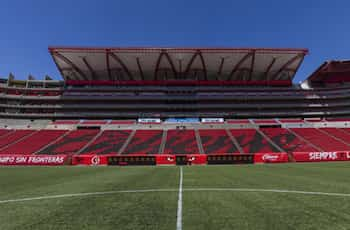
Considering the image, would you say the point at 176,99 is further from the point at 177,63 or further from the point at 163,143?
the point at 163,143

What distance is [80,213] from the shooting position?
422 centimetres

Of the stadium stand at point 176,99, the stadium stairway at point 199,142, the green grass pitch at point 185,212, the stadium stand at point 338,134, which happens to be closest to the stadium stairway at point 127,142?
the stadium stand at point 176,99

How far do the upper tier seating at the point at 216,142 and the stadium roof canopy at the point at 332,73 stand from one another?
37.9 metres

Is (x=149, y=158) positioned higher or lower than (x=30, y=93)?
lower

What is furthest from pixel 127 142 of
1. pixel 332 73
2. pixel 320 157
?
pixel 332 73

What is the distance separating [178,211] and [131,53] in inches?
2145

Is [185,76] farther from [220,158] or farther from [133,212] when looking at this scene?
[133,212]

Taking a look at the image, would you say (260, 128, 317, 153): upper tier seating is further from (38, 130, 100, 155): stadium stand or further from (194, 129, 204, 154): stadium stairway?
(38, 130, 100, 155): stadium stand

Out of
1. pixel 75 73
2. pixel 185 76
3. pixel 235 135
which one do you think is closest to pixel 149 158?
pixel 235 135

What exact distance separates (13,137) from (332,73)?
8641 centimetres

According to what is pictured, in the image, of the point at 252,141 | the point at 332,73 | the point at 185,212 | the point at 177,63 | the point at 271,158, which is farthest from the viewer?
the point at 177,63

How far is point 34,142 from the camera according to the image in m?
39.8

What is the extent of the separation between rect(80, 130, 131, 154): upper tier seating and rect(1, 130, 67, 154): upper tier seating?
9.89m

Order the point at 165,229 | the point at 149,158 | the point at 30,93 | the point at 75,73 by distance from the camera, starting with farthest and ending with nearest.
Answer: the point at 75,73
the point at 30,93
the point at 149,158
the point at 165,229
